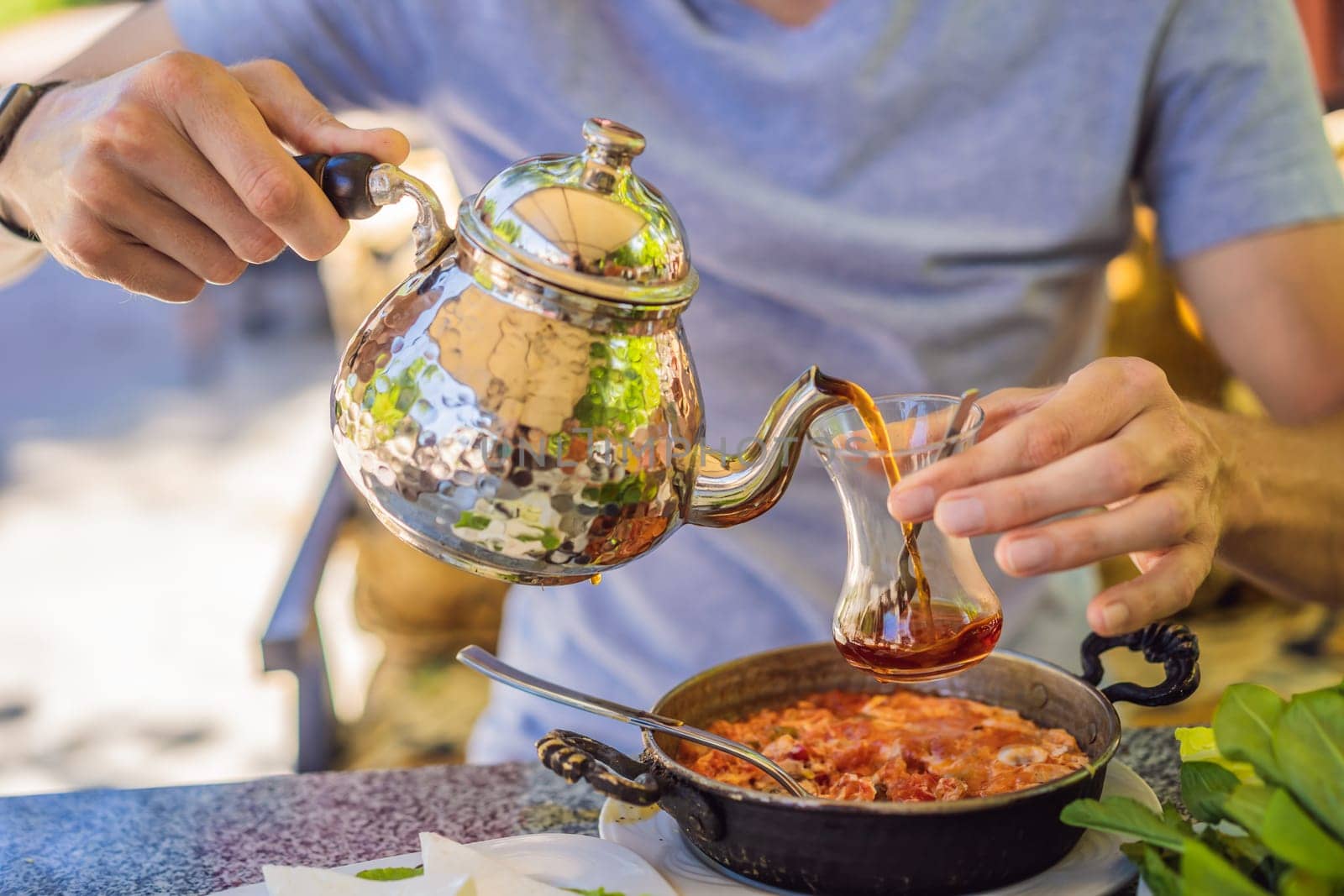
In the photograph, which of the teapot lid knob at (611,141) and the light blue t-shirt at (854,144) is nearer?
the teapot lid knob at (611,141)

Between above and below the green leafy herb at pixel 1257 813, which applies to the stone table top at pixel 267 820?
below

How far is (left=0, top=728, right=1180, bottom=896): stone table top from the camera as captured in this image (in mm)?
1036

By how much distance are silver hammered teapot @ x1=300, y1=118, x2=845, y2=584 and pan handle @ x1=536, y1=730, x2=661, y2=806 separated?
0.13 m

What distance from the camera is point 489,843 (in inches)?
38.4

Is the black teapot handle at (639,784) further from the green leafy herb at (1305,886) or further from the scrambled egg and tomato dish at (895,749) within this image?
the green leafy herb at (1305,886)

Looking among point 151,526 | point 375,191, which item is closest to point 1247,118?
point 375,191

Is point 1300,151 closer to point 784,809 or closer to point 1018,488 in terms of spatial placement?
point 1018,488

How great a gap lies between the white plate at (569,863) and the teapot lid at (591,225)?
43cm

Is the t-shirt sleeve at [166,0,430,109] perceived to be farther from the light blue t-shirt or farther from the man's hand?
the man's hand

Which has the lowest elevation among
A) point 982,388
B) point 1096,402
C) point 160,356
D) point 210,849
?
point 160,356

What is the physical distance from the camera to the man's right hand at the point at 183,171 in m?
0.90

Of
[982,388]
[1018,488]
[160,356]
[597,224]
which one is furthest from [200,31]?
[160,356]

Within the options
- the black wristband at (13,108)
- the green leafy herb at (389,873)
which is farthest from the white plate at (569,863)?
the black wristband at (13,108)

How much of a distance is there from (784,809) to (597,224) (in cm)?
41
